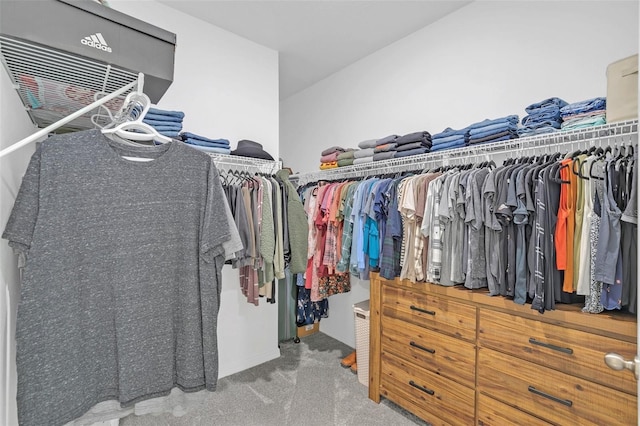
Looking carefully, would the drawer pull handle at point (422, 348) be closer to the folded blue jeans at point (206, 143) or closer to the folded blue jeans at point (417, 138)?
the folded blue jeans at point (417, 138)

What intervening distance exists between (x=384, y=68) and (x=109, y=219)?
109 inches

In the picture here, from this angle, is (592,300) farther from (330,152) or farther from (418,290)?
(330,152)

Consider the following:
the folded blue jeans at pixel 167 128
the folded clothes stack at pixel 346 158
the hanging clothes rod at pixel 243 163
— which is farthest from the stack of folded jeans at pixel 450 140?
the folded blue jeans at pixel 167 128

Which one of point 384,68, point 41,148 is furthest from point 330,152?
point 41,148

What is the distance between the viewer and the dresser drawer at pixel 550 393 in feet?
4.18

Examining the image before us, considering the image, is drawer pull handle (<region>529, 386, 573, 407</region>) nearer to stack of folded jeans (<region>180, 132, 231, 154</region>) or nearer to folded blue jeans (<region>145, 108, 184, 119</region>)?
stack of folded jeans (<region>180, 132, 231, 154</region>)

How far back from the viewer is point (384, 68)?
2932 mm

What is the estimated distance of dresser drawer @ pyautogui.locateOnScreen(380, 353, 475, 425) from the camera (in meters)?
1.75

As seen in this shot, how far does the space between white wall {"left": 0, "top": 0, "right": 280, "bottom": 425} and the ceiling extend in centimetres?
13

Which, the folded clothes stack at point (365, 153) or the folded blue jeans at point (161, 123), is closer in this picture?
the folded blue jeans at point (161, 123)

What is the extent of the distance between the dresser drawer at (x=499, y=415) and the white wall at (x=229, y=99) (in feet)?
6.05

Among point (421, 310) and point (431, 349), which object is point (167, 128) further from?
point (431, 349)

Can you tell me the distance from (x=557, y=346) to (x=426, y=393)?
835mm

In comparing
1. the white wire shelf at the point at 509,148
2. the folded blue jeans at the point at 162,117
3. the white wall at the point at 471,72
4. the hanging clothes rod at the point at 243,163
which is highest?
the white wall at the point at 471,72
